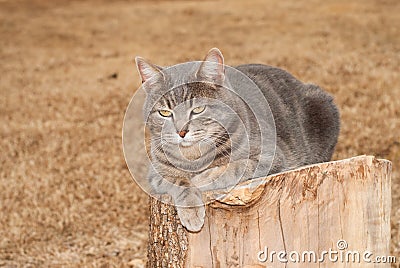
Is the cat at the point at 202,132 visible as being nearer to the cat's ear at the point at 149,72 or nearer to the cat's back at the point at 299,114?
the cat's ear at the point at 149,72

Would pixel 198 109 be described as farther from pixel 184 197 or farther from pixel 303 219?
pixel 303 219

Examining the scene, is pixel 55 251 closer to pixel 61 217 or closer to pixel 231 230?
pixel 61 217

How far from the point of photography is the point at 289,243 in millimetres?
2996

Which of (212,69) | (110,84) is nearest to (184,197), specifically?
(212,69)

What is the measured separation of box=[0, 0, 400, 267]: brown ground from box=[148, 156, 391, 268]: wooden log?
2.40m

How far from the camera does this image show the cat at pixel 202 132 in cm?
327

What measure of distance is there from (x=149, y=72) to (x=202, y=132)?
1.74 feet

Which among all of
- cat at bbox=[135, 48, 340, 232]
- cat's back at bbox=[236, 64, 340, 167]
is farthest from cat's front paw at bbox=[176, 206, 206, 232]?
cat's back at bbox=[236, 64, 340, 167]

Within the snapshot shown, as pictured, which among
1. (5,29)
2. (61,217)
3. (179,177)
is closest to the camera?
(179,177)

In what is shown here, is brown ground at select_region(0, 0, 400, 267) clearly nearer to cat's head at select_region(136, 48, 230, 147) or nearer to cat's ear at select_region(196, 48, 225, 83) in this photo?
cat's head at select_region(136, 48, 230, 147)

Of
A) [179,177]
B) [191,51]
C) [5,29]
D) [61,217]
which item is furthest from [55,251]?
[5,29]

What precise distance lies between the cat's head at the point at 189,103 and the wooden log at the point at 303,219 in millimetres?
438

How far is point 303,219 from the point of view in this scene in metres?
2.98

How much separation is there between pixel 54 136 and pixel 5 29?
8.76m
